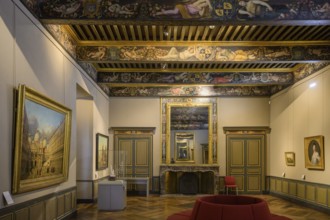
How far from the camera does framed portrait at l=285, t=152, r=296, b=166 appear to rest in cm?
1362

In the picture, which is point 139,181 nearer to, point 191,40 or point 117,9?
point 191,40

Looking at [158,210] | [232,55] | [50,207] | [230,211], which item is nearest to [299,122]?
[232,55]

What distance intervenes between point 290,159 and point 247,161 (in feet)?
9.43

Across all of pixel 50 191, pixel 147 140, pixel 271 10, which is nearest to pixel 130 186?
pixel 147 140

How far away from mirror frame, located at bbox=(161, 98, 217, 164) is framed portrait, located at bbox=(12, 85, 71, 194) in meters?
7.79

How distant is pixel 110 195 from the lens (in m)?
11.5

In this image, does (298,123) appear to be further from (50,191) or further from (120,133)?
(50,191)


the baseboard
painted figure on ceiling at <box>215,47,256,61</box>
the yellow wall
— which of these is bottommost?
the baseboard

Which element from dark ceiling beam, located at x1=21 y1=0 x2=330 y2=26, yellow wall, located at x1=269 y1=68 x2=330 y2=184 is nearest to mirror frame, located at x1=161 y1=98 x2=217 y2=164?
yellow wall, located at x1=269 y1=68 x2=330 y2=184

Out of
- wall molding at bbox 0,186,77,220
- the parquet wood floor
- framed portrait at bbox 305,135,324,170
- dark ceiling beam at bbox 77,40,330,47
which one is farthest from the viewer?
framed portrait at bbox 305,135,324,170

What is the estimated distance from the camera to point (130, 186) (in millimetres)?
16406

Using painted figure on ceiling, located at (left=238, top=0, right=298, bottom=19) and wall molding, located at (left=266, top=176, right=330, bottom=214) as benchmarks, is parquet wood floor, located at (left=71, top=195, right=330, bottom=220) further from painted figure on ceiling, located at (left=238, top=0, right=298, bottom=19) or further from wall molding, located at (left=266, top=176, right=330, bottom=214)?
A: painted figure on ceiling, located at (left=238, top=0, right=298, bottom=19)

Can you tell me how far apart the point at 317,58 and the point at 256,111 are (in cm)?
668

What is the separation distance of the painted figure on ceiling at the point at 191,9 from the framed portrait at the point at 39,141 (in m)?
2.76
